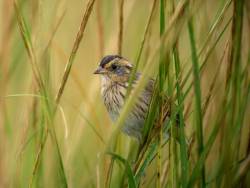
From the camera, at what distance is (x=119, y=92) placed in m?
2.88

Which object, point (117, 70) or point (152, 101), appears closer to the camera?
point (152, 101)

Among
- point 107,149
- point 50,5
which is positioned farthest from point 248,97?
point 50,5

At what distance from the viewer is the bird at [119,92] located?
2.79 m

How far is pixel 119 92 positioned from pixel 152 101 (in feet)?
3.45

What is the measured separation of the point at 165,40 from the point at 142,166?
51 cm

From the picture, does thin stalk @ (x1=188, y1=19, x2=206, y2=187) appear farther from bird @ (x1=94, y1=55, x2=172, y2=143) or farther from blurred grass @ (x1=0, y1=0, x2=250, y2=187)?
bird @ (x1=94, y1=55, x2=172, y2=143)

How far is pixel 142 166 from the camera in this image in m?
1.87

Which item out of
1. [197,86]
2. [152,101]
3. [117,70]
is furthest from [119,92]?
[197,86]

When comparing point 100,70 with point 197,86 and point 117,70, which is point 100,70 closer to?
point 117,70

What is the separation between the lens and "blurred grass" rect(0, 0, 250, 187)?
171 cm

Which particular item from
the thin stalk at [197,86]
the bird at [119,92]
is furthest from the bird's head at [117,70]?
the thin stalk at [197,86]

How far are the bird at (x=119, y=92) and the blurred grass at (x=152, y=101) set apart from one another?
8 cm

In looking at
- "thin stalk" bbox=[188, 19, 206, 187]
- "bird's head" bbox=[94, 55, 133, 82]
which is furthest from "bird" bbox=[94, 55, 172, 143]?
"thin stalk" bbox=[188, 19, 206, 187]

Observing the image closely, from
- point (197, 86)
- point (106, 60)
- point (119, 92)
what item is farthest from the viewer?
point (119, 92)
